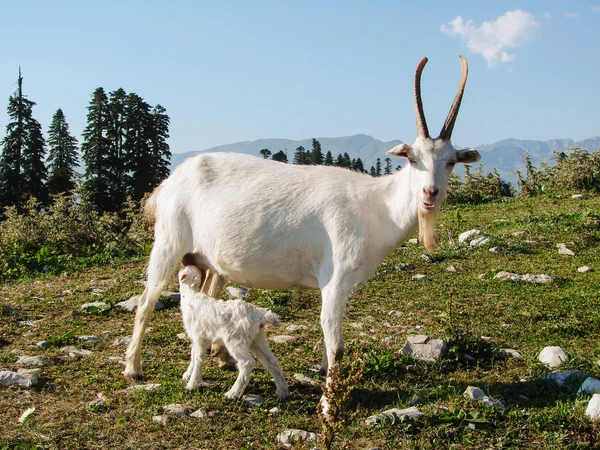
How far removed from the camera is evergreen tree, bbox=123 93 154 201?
42031 mm

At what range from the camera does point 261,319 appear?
5.30 m

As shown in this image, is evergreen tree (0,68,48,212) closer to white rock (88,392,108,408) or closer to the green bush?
the green bush

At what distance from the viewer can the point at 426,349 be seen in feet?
20.4

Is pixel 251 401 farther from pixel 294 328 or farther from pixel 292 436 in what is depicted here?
pixel 294 328

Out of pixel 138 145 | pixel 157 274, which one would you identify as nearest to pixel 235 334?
pixel 157 274

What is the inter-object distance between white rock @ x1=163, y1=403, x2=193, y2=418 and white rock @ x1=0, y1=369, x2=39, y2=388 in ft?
4.98

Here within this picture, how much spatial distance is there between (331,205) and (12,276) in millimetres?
7347

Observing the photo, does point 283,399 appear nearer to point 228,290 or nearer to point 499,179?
point 228,290

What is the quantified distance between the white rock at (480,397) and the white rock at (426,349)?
1.02 meters

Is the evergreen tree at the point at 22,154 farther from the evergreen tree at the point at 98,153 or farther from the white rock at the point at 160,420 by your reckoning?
the white rock at the point at 160,420

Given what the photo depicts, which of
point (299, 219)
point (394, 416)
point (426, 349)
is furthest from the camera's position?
point (426, 349)

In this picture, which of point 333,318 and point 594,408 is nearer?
point 594,408

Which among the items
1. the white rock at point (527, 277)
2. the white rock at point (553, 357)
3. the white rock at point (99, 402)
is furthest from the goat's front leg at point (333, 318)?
the white rock at point (527, 277)

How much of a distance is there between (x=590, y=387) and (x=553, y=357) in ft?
2.87
